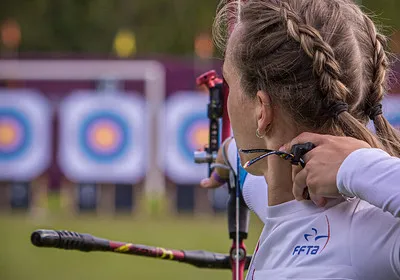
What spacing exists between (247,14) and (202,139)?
334 inches

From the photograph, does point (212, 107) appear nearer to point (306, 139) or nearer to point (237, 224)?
point (237, 224)

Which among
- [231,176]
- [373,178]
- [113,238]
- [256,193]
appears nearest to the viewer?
[373,178]

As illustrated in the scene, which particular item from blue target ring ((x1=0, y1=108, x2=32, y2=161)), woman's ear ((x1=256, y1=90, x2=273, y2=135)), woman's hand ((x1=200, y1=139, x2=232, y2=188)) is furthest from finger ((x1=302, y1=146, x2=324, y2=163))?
blue target ring ((x1=0, y1=108, x2=32, y2=161))

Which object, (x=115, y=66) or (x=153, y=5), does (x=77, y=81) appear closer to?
(x=115, y=66)

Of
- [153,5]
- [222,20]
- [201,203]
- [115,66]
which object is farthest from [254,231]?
[153,5]

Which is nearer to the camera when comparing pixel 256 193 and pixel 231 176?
pixel 256 193

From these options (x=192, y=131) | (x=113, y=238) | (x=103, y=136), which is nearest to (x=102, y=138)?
(x=103, y=136)

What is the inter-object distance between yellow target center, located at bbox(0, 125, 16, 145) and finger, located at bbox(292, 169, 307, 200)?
29.6 feet

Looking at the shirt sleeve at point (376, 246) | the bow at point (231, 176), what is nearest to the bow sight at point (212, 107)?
the bow at point (231, 176)

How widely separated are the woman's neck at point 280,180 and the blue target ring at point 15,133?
889cm

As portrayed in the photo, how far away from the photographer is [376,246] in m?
1.42

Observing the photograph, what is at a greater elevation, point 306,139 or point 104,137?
point 306,139

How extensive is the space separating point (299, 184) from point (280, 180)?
0.25 ft

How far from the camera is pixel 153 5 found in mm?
18266
